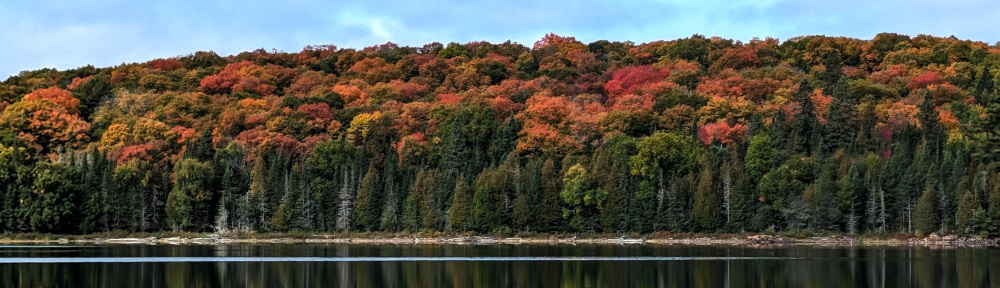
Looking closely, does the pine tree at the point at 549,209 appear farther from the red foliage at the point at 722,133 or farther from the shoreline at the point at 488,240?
the red foliage at the point at 722,133

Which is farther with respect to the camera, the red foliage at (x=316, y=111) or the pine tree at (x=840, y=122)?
the red foliage at (x=316, y=111)

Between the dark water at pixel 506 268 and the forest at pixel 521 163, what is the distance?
27.5 meters

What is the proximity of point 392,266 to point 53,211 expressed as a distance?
209 ft

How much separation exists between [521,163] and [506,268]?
75.2 meters

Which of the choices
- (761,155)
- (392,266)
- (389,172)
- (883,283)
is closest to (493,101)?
(389,172)

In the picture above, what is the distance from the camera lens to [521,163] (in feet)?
484

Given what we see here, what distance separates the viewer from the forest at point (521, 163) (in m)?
122

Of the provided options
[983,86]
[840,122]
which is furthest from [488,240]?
[983,86]

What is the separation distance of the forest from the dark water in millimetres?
27521

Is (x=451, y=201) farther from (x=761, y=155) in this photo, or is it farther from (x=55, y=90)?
(x=55, y=90)

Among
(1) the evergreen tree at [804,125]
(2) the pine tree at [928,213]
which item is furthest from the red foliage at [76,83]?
(2) the pine tree at [928,213]

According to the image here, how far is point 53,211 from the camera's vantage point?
127 metres

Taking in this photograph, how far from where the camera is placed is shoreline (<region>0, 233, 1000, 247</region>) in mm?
110875

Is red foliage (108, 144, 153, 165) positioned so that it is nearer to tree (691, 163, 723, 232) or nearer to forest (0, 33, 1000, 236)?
forest (0, 33, 1000, 236)
